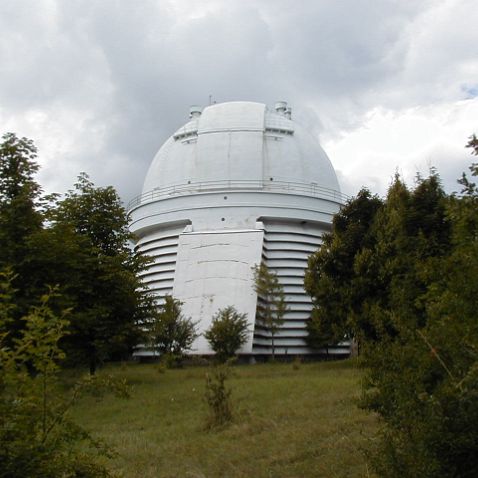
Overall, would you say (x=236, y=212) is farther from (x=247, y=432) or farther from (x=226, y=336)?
(x=247, y=432)

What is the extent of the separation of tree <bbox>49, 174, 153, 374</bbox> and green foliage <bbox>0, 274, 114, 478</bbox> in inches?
526

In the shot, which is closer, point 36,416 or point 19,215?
point 36,416

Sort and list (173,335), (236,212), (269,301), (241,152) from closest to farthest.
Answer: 1. (173,335)
2. (269,301)
3. (236,212)
4. (241,152)

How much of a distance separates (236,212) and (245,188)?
158 centimetres

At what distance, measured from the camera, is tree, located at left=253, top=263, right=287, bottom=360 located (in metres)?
32.4

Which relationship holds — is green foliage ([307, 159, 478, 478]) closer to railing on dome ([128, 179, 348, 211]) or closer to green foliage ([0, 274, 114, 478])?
green foliage ([0, 274, 114, 478])

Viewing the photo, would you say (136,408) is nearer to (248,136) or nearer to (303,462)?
(303,462)

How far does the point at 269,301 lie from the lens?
32906 millimetres

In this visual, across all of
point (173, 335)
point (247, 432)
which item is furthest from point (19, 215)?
point (173, 335)

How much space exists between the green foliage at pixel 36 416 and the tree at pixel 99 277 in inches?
526

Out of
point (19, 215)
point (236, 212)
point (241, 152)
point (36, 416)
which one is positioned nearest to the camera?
point (36, 416)

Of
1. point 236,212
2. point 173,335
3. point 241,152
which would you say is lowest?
point 173,335

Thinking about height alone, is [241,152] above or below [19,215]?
above

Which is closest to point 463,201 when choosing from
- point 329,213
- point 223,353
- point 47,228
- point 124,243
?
point 47,228
